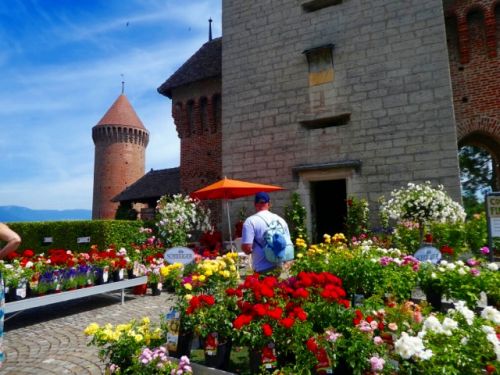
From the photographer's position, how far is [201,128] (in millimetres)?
14219

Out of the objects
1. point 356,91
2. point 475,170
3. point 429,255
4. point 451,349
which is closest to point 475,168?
point 475,170

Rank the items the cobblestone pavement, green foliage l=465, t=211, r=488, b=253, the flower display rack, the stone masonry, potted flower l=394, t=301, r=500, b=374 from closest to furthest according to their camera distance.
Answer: potted flower l=394, t=301, r=500, b=374, the cobblestone pavement, the flower display rack, green foliage l=465, t=211, r=488, b=253, the stone masonry

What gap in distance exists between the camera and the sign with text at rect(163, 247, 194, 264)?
5.91m

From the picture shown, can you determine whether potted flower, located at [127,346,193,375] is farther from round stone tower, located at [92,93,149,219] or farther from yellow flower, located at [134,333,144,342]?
round stone tower, located at [92,93,149,219]

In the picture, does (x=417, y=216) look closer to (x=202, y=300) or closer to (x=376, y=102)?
(x=376, y=102)

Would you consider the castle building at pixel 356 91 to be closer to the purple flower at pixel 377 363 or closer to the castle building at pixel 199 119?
the castle building at pixel 199 119

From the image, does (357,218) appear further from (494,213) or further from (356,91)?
(494,213)

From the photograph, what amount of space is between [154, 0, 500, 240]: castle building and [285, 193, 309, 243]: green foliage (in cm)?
25

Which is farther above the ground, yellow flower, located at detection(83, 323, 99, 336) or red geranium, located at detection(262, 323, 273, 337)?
red geranium, located at detection(262, 323, 273, 337)

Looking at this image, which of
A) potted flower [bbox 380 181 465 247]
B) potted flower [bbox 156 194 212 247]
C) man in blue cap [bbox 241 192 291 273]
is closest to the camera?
man in blue cap [bbox 241 192 291 273]

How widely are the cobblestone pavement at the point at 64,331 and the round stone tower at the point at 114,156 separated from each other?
2383cm

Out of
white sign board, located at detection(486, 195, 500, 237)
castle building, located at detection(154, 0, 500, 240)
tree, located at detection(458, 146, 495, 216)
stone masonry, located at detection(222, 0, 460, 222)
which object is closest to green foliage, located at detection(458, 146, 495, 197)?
tree, located at detection(458, 146, 495, 216)

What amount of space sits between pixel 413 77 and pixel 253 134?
15.8ft

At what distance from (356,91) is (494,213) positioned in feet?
17.8
